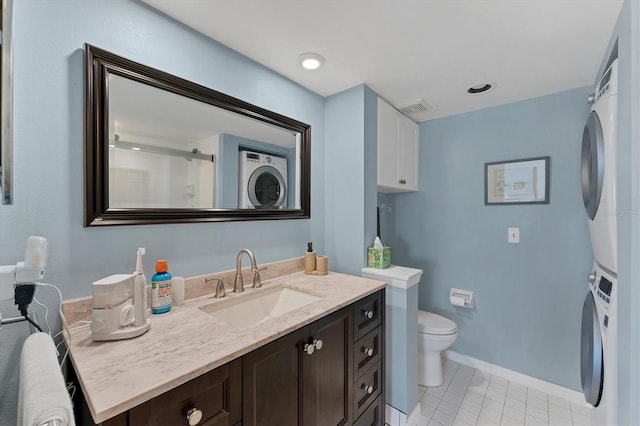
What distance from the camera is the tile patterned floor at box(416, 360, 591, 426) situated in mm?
1714

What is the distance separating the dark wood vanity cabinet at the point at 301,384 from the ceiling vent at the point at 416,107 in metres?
1.57

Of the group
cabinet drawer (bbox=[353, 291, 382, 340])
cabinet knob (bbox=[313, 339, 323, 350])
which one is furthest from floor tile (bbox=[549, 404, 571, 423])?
cabinet knob (bbox=[313, 339, 323, 350])

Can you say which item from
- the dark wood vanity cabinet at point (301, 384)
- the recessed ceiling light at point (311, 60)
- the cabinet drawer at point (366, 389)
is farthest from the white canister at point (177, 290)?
the recessed ceiling light at point (311, 60)

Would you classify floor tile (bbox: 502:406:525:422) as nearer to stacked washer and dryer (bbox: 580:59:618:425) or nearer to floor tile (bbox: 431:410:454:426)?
floor tile (bbox: 431:410:454:426)

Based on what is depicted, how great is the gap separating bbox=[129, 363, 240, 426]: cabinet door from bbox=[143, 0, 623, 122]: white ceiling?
4.77 feet

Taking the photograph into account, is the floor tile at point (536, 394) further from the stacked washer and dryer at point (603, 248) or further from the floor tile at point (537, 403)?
the stacked washer and dryer at point (603, 248)

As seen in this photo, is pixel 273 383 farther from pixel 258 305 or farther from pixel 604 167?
pixel 604 167

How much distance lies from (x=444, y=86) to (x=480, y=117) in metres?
0.64

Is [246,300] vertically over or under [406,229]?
under

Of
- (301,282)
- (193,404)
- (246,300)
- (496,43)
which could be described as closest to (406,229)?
(301,282)

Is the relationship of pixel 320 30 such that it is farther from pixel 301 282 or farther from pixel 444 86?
pixel 301 282

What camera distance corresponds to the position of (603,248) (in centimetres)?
121

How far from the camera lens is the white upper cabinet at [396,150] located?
2052mm

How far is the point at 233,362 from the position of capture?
82 cm
